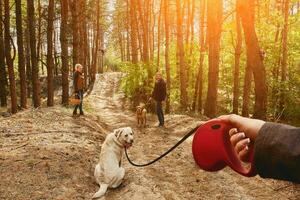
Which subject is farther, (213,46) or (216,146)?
(213,46)

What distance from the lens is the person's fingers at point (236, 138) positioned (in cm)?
120

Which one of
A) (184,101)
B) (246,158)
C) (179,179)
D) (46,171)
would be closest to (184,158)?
(179,179)

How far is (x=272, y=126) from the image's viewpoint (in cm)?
101

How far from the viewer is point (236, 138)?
47.8 inches

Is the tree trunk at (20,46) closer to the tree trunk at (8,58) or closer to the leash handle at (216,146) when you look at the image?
the tree trunk at (8,58)

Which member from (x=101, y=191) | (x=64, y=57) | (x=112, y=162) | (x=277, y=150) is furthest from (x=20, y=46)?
(x=277, y=150)

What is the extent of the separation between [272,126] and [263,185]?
7.67 m

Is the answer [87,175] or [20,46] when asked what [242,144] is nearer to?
[87,175]

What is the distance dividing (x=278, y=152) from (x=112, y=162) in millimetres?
7167

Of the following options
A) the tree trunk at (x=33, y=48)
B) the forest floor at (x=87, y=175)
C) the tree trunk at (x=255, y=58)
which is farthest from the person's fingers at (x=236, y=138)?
the tree trunk at (x=33, y=48)

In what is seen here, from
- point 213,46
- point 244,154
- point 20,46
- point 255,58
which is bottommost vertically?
point 244,154

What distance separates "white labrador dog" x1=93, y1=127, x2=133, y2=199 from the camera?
25.2 ft

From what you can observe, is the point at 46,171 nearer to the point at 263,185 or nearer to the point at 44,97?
the point at 263,185

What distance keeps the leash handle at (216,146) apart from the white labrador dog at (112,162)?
6.30 meters
